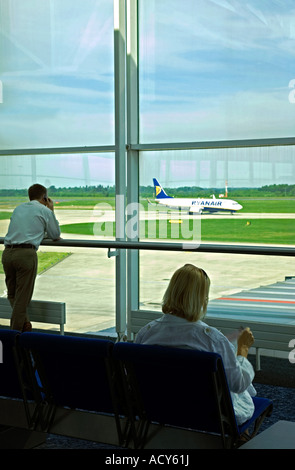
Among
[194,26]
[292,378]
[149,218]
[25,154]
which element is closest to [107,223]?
[149,218]

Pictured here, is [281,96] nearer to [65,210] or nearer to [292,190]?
[292,190]

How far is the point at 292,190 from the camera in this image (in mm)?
6059

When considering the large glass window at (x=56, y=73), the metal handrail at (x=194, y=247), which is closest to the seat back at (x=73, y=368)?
the metal handrail at (x=194, y=247)

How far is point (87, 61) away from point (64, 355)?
4.83 m

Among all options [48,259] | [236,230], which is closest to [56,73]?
[48,259]

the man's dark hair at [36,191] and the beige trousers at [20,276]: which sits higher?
the man's dark hair at [36,191]

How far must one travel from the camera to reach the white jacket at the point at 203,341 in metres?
2.74

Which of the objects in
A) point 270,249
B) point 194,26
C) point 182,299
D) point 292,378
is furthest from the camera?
point 194,26

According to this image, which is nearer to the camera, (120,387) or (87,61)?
(120,387)

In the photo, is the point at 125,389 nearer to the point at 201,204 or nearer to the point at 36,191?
the point at 36,191

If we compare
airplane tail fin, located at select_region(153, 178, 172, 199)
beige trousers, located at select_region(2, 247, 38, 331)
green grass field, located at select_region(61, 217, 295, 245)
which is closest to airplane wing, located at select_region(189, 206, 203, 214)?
green grass field, located at select_region(61, 217, 295, 245)

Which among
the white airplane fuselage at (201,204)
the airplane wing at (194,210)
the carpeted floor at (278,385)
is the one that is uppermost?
the white airplane fuselage at (201,204)

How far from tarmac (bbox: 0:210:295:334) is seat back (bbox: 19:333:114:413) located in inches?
140

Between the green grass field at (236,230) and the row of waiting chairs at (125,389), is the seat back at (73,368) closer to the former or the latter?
the row of waiting chairs at (125,389)
